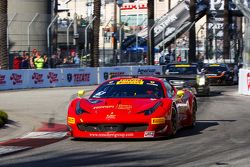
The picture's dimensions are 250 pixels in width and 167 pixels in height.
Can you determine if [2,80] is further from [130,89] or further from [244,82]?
[130,89]

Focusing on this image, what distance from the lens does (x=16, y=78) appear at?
31438 millimetres

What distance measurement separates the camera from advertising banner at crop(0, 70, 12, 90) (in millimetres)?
30328

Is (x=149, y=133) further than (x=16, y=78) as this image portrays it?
No

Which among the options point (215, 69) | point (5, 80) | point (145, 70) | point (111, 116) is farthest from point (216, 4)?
point (111, 116)

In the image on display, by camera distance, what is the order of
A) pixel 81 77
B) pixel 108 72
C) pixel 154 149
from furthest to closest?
pixel 108 72 → pixel 81 77 → pixel 154 149

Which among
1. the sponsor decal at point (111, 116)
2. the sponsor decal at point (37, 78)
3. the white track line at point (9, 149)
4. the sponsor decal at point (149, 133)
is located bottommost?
the white track line at point (9, 149)

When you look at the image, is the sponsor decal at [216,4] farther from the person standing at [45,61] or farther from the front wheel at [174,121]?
the front wheel at [174,121]

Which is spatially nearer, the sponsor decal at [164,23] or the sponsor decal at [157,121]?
the sponsor decal at [157,121]

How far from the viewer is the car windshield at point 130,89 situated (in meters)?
13.2

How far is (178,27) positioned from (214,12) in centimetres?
349

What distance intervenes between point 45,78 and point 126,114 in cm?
2152

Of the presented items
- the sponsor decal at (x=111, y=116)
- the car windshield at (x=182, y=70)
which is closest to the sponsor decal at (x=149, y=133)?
the sponsor decal at (x=111, y=116)

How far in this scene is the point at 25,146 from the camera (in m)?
12.0

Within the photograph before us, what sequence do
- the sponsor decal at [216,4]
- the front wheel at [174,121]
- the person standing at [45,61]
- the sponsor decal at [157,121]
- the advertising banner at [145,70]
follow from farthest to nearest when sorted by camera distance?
the sponsor decal at [216,4]
the advertising banner at [145,70]
the person standing at [45,61]
the front wheel at [174,121]
the sponsor decal at [157,121]
